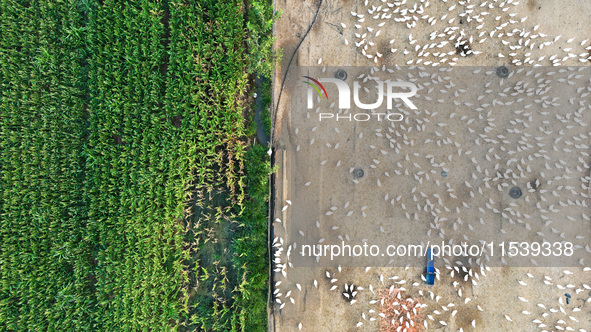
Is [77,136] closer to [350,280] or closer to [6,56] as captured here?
[6,56]

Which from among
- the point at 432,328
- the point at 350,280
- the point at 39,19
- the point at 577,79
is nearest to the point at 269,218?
the point at 350,280

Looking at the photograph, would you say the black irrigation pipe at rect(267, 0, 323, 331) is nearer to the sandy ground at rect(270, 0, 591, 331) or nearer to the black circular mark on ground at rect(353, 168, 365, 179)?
the sandy ground at rect(270, 0, 591, 331)

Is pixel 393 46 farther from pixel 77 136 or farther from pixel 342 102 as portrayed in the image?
pixel 77 136

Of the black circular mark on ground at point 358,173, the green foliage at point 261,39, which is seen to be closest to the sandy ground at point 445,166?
the black circular mark on ground at point 358,173

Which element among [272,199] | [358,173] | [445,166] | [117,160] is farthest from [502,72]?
[117,160]

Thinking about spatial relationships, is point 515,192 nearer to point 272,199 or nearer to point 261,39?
point 272,199

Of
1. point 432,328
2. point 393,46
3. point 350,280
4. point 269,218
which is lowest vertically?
point 432,328

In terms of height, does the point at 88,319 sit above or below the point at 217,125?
below
